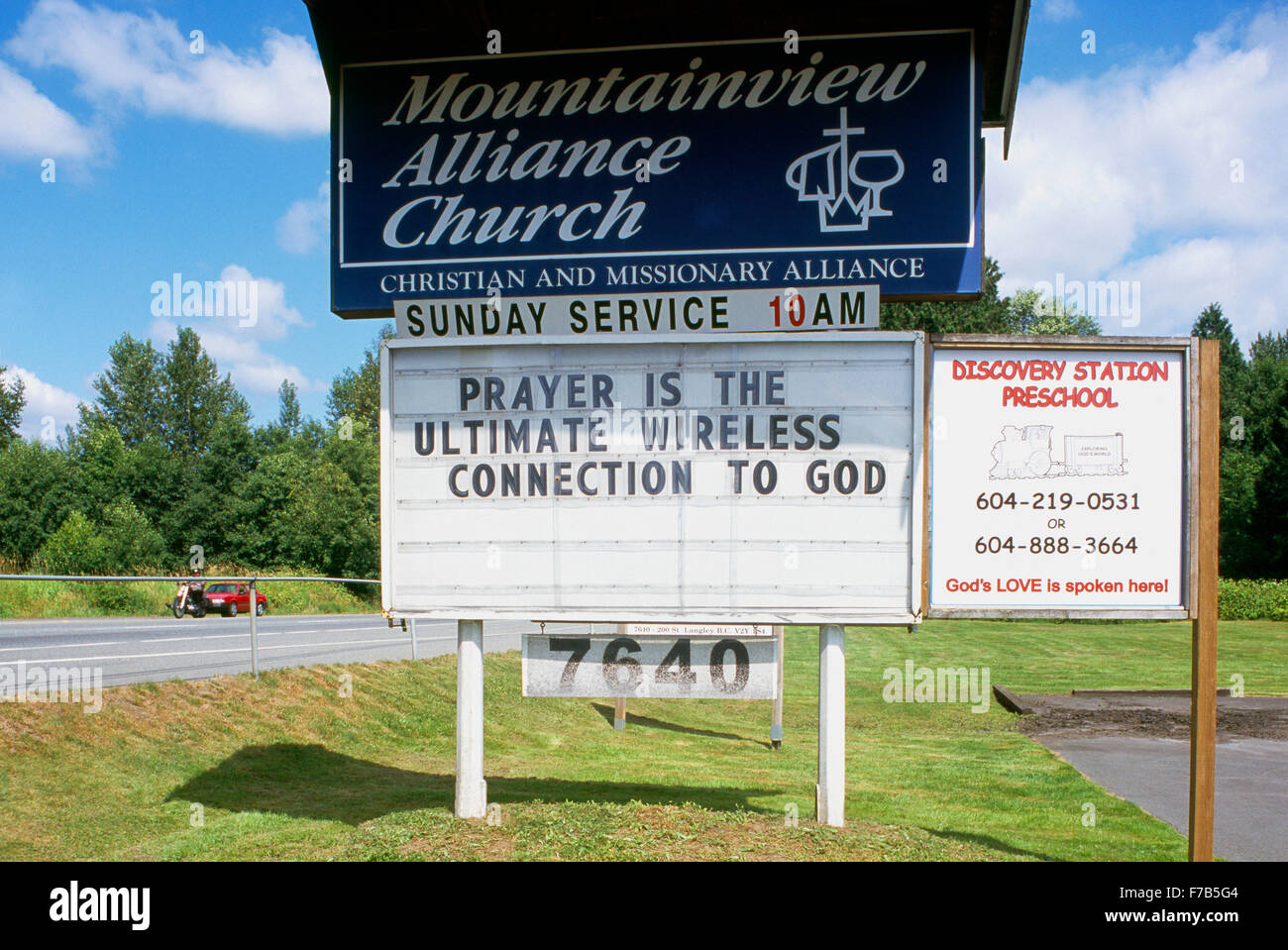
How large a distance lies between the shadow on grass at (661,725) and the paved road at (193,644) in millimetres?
2831

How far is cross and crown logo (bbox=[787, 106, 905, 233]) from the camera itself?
7957 millimetres

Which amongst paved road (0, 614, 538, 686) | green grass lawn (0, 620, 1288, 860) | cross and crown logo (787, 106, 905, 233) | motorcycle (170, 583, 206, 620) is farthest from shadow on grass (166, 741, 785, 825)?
motorcycle (170, 583, 206, 620)

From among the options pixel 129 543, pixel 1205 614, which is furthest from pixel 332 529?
pixel 1205 614

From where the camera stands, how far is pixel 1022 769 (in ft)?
39.5

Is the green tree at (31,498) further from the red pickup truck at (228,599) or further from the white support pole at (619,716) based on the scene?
the white support pole at (619,716)

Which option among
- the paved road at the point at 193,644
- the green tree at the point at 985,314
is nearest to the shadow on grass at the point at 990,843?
the paved road at the point at 193,644

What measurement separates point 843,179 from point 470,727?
16.7 feet

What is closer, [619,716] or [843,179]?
[843,179]

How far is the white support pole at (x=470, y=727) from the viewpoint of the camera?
712cm

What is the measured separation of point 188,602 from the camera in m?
29.7

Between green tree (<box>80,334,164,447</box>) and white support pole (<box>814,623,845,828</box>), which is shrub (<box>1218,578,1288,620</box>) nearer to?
white support pole (<box>814,623,845,828</box>)

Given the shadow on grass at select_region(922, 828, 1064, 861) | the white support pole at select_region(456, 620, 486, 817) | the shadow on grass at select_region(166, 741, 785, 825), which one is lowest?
the shadow on grass at select_region(166, 741, 785, 825)

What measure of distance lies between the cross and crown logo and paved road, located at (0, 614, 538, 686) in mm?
5496

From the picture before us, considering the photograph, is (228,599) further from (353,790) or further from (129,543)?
(353,790)
